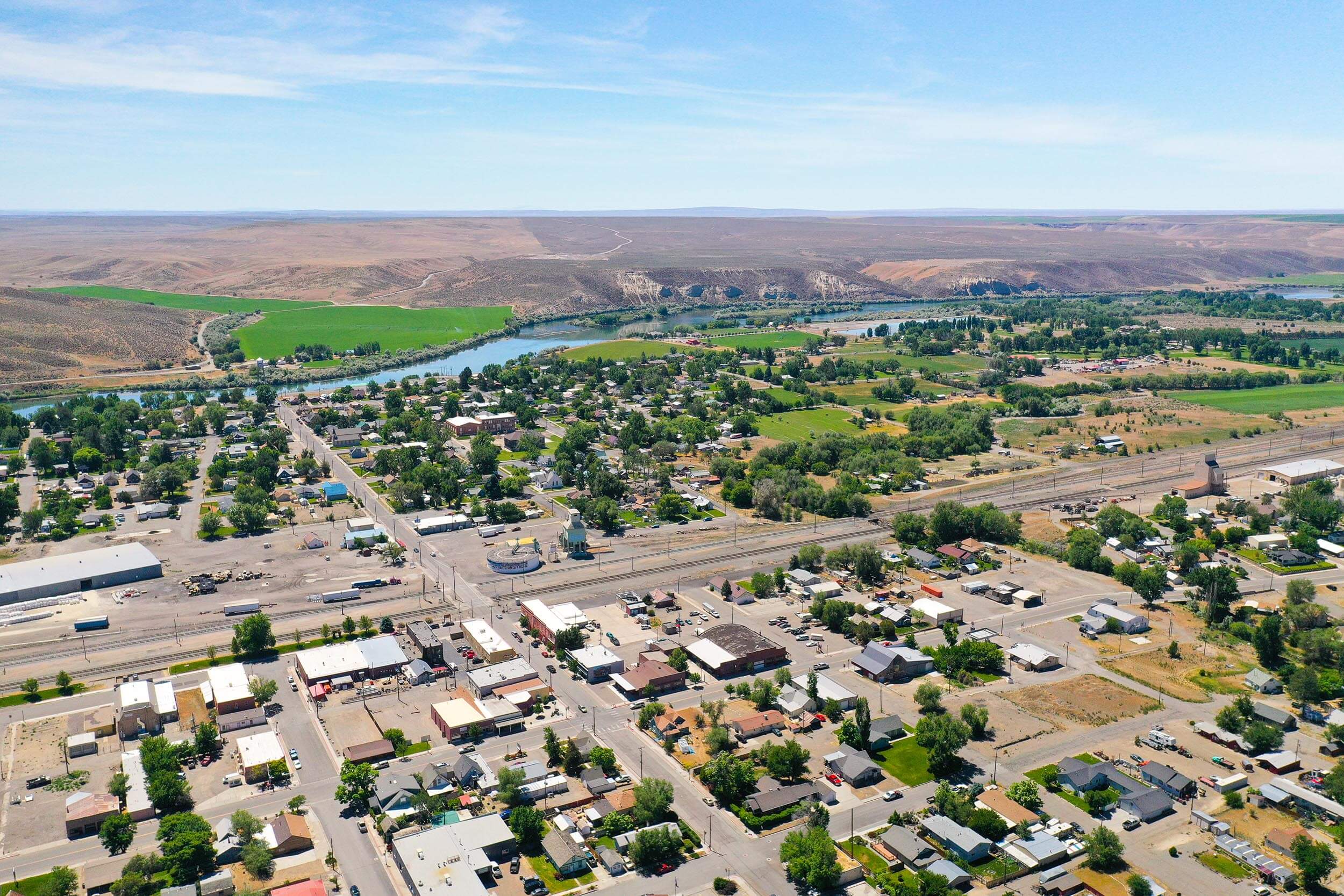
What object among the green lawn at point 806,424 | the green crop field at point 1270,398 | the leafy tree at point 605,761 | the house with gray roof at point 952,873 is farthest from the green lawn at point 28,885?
the green crop field at point 1270,398

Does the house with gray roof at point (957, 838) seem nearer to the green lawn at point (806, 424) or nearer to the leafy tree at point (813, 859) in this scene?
the leafy tree at point (813, 859)

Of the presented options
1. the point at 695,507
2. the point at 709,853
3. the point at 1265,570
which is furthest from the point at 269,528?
the point at 1265,570

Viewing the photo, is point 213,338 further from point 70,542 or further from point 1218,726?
point 1218,726

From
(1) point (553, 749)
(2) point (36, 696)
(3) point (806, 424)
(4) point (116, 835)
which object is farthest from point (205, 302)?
(1) point (553, 749)

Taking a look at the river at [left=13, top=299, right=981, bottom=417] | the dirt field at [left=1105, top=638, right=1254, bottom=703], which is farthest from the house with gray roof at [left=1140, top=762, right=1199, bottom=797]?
the river at [left=13, top=299, right=981, bottom=417]

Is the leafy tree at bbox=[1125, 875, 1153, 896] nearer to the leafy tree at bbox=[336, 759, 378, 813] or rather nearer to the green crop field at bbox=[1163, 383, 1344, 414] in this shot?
the leafy tree at bbox=[336, 759, 378, 813]

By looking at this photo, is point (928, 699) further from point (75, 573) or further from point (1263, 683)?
point (75, 573)
